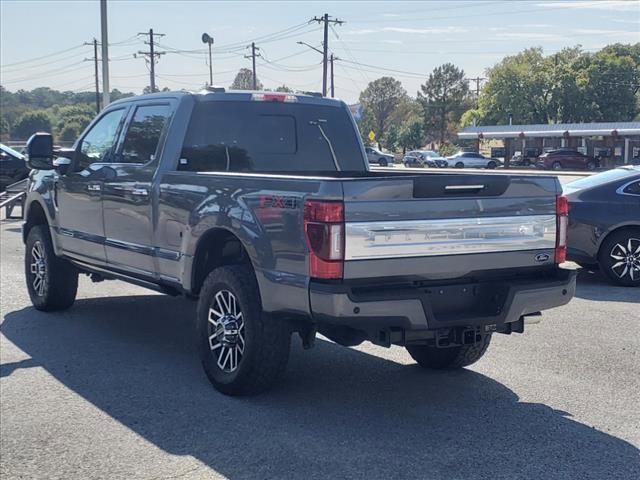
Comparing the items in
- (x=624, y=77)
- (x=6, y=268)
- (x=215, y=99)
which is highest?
(x=624, y=77)

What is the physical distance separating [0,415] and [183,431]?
1313 mm

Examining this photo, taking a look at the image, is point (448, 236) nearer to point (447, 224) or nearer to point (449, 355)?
point (447, 224)

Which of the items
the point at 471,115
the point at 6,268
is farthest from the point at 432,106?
the point at 6,268

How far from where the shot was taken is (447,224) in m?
4.99

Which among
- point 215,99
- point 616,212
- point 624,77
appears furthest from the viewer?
point 624,77

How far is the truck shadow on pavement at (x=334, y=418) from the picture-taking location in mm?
4438

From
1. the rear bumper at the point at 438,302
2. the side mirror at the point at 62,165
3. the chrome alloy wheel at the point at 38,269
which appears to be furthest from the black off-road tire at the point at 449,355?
the chrome alloy wheel at the point at 38,269

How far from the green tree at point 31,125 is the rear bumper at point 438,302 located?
A: 3953 inches

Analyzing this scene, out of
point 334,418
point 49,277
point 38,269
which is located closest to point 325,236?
point 334,418

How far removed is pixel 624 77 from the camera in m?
84.2

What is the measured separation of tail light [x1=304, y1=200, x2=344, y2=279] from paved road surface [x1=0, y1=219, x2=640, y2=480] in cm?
102

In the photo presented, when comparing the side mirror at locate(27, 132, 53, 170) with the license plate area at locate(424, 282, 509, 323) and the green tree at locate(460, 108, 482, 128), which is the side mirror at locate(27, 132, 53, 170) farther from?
the green tree at locate(460, 108, 482, 128)

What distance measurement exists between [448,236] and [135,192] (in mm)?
2909

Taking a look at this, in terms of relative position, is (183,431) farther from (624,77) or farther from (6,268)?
(624,77)
